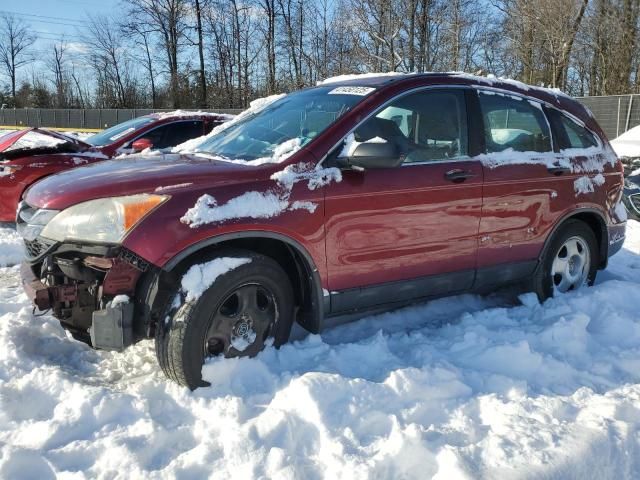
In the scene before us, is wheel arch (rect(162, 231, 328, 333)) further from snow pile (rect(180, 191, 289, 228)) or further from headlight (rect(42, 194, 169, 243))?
headlight (rect(42, 194, 169, 243))

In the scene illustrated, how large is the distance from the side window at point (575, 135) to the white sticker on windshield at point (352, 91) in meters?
1.84

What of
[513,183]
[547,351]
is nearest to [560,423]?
[547,351]

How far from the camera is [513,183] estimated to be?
4.09 meters

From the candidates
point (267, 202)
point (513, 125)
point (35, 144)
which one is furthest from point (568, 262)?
point (35, 144)

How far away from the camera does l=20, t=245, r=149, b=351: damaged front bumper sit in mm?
2809

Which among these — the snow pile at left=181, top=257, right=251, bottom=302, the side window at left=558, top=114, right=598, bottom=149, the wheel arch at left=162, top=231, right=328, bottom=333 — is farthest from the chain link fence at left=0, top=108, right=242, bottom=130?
the snow pile at left=181, top=257, right=251, bottom=302

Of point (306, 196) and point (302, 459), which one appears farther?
point (306, 196)

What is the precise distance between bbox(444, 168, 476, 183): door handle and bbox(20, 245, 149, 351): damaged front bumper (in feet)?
6.77

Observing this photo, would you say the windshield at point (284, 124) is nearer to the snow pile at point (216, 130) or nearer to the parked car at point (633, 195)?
the snow pile at point (216, 130)

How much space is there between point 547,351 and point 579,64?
1107 inches

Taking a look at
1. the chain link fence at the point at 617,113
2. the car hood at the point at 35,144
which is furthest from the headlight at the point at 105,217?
the chain link fence at the point at 617,113

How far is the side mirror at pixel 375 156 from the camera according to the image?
324 centimetres

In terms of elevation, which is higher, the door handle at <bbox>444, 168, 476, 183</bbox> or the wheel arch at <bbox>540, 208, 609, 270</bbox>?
the door handle at <bbox>444, 168, 476, 183</bbox>

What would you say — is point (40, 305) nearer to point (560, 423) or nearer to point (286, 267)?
point (286, 267)
